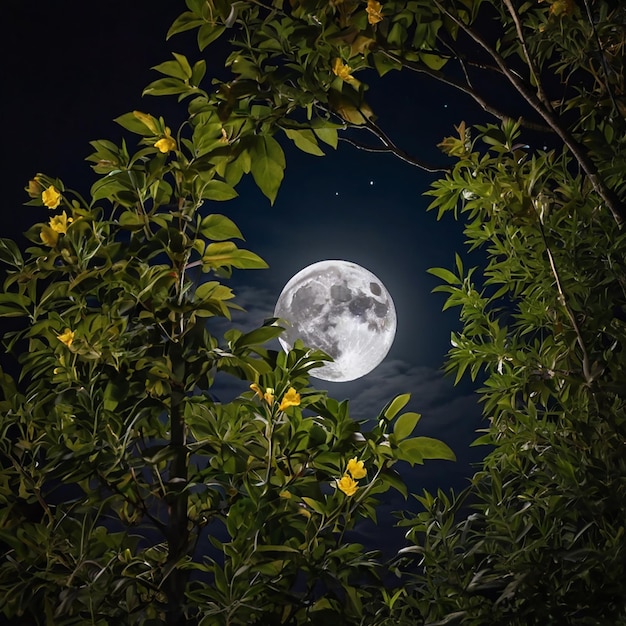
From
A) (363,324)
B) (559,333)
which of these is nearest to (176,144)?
(559,333)

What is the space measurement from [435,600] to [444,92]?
9.07ft

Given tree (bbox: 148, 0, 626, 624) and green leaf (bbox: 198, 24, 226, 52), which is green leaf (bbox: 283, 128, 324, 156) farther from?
green leaf (bbox: 198, 24, 226, 52)

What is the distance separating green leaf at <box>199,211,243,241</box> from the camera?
1.09 meters

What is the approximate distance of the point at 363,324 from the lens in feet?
9.37

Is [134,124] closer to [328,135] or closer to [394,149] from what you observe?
[328,135]

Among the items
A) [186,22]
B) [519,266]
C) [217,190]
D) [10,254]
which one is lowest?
[519,266]

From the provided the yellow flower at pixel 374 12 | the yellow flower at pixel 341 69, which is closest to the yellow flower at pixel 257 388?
the yellow flower at pixel 341 69

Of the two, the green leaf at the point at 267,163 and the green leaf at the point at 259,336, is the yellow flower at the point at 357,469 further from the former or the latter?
the green leaf at the point at 267,163

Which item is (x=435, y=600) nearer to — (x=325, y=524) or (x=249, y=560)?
(x=325, y=524)

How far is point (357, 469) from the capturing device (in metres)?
1.01

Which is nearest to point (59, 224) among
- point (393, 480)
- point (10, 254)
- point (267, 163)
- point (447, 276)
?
point (10, 254)

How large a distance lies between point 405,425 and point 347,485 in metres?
0.14

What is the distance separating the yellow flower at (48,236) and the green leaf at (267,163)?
1.27 feet

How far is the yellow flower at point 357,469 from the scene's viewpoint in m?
1.01
